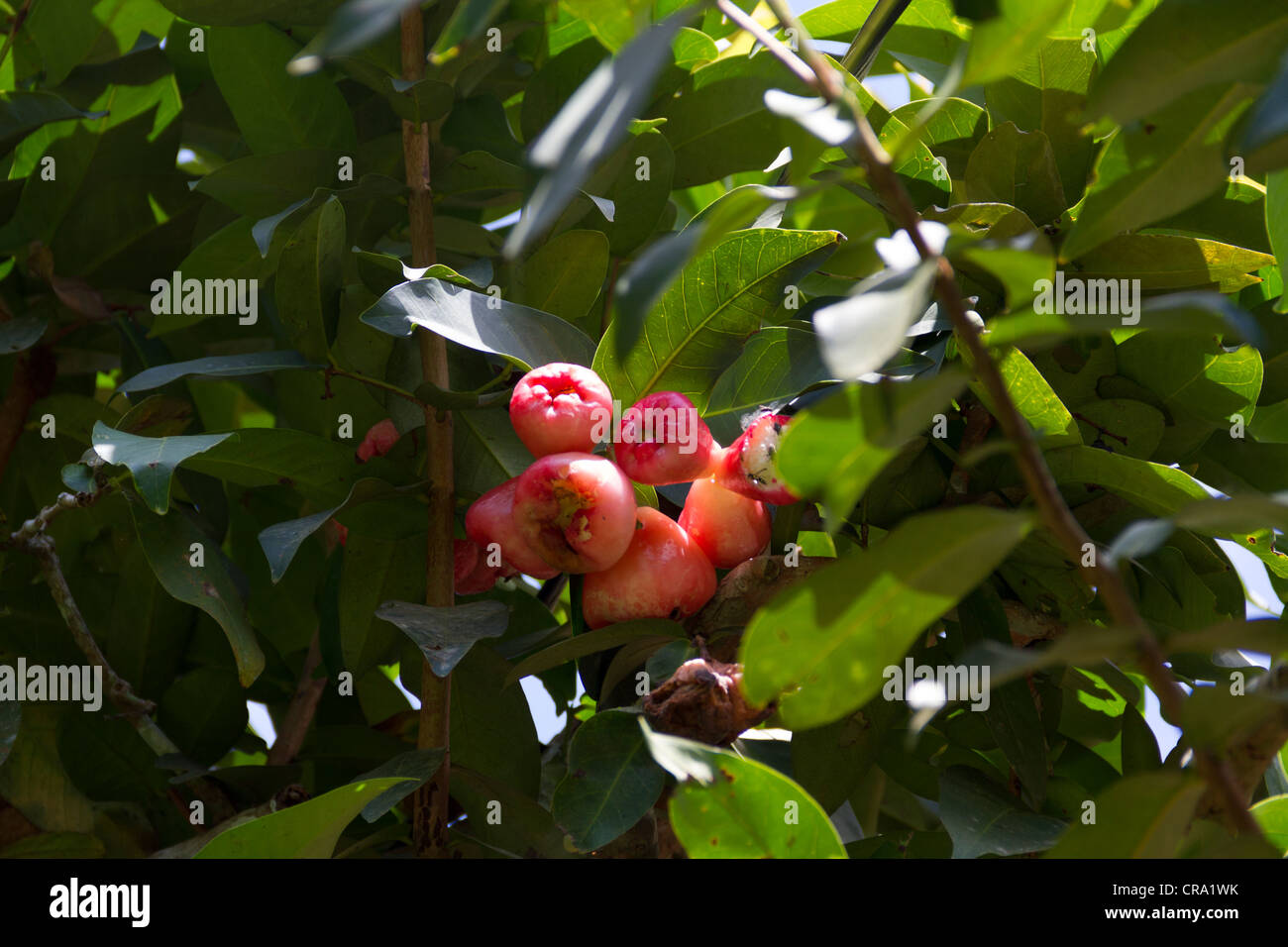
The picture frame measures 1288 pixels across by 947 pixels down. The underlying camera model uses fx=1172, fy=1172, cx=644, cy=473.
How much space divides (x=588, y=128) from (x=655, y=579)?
1.17ft

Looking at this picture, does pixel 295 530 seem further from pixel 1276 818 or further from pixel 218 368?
pixel 1276 818

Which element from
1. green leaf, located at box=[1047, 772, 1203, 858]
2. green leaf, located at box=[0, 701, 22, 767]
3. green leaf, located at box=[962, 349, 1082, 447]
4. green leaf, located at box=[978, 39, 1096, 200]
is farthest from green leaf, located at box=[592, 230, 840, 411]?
green leaf, located at box=[0, 701, 22, 767]

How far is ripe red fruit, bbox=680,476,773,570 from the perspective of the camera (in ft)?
2.14

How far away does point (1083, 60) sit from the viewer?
0.72 m

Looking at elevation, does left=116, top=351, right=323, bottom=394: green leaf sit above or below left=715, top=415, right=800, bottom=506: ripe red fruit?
above

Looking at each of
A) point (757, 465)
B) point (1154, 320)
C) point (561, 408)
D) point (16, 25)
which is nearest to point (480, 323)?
point (561, 408)

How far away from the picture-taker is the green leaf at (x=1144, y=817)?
1.26ft

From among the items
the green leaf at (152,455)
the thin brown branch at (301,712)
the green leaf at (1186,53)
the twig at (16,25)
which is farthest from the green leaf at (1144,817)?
the twig at (16,25)

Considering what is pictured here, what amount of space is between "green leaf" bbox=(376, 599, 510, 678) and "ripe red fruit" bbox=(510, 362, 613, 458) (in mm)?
97

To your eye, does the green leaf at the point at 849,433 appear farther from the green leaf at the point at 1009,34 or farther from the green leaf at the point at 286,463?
the green leaf at the point at 286,463

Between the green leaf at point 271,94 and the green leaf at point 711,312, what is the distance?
0.34 meters

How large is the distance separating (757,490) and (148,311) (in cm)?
60

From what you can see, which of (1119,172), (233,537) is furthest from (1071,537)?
(233,537)

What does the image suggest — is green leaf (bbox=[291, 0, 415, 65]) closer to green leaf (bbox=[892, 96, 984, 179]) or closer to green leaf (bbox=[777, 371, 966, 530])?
green leaf (bbox=[777, 371, 966, 530])
